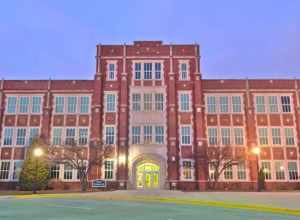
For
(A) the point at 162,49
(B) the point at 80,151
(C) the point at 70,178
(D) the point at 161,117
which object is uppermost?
(A) the point at 162,49

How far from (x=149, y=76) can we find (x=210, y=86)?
777 centimetres

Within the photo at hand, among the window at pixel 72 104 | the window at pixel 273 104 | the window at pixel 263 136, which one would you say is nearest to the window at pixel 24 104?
the window at pixel 72 104

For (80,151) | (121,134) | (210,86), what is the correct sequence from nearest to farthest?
(80,151) → (121,134) → (210,86)

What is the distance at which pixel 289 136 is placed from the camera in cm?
3750

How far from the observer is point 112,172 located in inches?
1428

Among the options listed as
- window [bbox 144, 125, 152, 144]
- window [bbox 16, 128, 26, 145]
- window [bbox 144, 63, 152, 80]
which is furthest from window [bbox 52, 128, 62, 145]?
window [bbox 144, 63, 152, 80]

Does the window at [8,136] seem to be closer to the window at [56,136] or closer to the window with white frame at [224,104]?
the window at [56,136]

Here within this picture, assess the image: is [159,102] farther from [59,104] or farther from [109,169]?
[59,104]

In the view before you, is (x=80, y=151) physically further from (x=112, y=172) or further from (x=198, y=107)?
(x=198, y=107)

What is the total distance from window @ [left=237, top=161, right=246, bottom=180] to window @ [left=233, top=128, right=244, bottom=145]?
97.5 inches

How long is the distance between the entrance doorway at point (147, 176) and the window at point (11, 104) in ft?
56.6

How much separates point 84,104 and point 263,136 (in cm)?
2220

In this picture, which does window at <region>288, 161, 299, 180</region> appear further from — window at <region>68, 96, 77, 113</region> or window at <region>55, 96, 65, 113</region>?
window at <region>55, 96, 65, 113</region>

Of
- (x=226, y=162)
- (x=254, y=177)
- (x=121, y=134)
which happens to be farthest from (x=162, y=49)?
(x=254, y=177)
